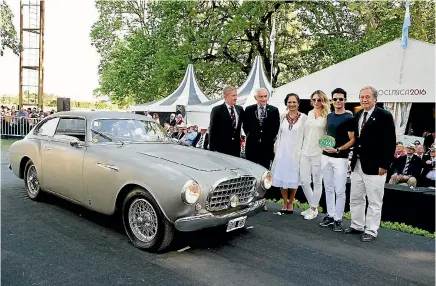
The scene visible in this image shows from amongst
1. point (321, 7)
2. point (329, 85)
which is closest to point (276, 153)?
point (329, 85)

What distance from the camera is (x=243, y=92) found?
46.5 ft

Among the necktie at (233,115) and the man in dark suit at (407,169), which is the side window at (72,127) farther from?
the man in dark suit at (407,169)

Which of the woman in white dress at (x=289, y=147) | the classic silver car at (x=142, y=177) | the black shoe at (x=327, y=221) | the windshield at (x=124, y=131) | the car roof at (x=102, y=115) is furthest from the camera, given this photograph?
the woman in white dress at (x=289, y=147)

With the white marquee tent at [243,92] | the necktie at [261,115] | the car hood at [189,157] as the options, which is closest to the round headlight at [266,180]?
the car hood at [189,157]

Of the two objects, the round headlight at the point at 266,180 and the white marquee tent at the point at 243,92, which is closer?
the round headlight at the point at 266,180

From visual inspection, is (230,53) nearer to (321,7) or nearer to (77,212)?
(321,7)

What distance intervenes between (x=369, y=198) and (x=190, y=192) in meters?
2.50

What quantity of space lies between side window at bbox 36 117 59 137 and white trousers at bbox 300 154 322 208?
3770 millimetres

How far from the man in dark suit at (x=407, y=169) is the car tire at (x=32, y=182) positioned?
21.0 feet

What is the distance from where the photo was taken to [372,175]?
4598 mm

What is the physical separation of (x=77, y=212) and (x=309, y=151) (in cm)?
347

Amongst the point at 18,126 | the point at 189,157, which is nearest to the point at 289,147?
the point at 189,157

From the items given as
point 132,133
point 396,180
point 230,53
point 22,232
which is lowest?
point 22,232

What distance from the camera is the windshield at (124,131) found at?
4.74m
